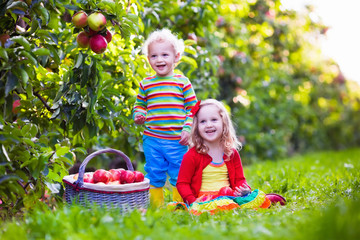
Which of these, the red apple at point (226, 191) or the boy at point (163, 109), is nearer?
the red apple at point (226, 191)

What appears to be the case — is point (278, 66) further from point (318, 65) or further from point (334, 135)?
point (334, 135)

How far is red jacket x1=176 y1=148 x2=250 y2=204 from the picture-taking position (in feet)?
9.74

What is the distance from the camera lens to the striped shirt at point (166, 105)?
10.3 ft

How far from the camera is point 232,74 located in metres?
7.91

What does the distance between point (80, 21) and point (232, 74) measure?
18.4ft

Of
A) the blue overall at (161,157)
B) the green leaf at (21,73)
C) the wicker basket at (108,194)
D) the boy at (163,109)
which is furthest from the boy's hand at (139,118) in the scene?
the green leaf at (21,73)

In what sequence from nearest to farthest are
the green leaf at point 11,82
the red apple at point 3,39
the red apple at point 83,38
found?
the green leaf at point 11,82
the red apple at point 3,39
the red apple at point 83,38

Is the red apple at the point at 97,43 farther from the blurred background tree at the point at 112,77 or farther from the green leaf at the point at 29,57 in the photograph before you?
the green leaf at the point at 29,57

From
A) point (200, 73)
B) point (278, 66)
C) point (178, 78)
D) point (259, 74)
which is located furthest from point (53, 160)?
point (278, 66)

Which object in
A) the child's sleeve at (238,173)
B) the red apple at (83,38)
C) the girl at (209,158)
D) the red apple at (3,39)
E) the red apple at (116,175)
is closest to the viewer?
the red apple at (3,39)

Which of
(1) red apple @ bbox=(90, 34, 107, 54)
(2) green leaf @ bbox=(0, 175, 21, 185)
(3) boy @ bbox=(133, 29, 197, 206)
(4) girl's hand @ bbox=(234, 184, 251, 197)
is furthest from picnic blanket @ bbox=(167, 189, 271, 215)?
(1) red apple @ bbox=(90, 34, 107, 54)

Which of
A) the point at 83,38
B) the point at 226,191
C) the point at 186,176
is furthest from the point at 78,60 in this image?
the point at 226,191

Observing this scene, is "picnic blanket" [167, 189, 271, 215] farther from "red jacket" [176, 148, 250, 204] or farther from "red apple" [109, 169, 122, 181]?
"red apple" [109, 169, 122, 181]

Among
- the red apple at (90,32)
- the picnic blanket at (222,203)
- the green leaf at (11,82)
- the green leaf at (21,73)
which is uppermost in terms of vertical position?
the red apple at (90,32)
